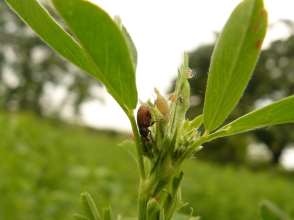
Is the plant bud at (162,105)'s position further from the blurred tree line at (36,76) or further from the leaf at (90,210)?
the blurred tree line at (36,76)

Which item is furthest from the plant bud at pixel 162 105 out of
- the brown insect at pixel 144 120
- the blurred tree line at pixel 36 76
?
the blurred tree line at pixel 36 76

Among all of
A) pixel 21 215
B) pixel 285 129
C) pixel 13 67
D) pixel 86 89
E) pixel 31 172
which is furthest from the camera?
pixel 13 67

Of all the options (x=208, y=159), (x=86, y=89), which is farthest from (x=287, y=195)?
(x=86, y=89)

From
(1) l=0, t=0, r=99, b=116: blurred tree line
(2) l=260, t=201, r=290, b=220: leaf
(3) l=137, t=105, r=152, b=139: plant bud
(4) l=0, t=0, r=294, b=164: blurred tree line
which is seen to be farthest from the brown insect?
(1) l=0, t=0, r=99, b=116: blurred tree line

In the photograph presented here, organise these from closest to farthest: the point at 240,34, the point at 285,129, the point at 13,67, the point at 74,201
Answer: the point at 240,34
the point at 285,129
the point at 74,201
the point at 13,67

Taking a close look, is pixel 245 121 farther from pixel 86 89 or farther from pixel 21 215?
pixel 86 89
